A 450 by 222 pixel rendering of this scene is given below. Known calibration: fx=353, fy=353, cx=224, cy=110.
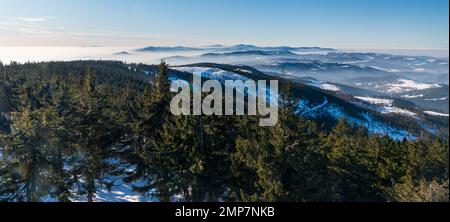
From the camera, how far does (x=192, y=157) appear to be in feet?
75.3

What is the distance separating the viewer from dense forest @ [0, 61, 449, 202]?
2108cm

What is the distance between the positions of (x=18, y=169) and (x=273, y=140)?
15.9m

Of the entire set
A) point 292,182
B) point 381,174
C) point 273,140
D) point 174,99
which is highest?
point 174,99

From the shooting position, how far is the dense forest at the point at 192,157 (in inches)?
830
